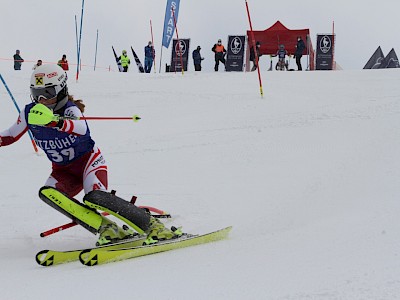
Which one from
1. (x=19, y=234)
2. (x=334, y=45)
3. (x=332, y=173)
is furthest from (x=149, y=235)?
(x=334, y=45)

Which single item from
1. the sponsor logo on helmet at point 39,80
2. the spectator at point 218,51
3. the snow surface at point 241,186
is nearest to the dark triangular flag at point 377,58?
the spectator at point 218,51

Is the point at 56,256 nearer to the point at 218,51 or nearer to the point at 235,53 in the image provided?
the point at 218,51

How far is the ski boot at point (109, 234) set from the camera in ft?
15.1

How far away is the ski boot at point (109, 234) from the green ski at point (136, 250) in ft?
1.09

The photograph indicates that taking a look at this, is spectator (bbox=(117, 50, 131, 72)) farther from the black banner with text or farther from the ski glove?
the ski glove

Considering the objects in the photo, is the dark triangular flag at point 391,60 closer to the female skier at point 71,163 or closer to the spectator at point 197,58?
the spectator at point 197,58

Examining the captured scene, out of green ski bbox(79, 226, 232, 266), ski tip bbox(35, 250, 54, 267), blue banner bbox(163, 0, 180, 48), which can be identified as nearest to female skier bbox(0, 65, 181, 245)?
green ski bbox(79, 226, 232, 266)

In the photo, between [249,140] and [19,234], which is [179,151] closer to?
[249,140]

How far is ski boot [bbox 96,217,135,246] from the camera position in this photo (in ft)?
15.1

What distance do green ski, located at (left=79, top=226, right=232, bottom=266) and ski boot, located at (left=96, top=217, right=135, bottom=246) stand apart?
0.33 meters

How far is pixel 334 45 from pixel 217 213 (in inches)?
708

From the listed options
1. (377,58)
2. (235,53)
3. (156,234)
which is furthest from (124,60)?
(156,234)

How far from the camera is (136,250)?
13.8ft

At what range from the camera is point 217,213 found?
20.5 feet
